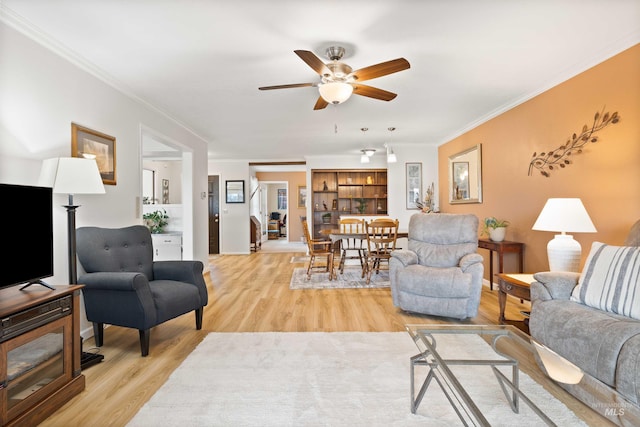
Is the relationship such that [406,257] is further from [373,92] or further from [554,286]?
[373,92]

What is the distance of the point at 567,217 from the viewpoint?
2570 mm

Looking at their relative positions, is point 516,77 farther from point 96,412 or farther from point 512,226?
point 96,412

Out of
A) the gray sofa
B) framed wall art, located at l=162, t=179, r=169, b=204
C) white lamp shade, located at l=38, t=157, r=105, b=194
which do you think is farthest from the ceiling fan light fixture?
framed wall art, located at l=162, t=179, r=169, b=204

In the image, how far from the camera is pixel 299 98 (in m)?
3.71

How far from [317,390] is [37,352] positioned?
59.5 inches

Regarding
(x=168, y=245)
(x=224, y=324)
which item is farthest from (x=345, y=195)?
(x=224, y=324)

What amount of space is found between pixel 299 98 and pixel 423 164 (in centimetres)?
367

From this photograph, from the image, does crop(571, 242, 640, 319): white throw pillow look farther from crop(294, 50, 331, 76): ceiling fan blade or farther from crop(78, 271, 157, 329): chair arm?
crop(78, 271, 157, 329): chair arm

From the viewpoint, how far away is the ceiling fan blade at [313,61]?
2.11 metres

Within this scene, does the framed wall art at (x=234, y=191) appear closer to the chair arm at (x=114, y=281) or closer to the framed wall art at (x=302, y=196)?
the framed wall art at (x=302, y=196)

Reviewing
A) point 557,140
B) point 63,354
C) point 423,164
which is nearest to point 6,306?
point 63,354

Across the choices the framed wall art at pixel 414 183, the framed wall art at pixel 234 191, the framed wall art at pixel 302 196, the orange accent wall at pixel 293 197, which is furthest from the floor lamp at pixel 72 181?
the framed wall art at pixel 302 196

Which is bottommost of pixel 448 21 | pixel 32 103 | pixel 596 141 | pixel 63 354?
pixel 63 354

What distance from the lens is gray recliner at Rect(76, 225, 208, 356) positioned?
230 centimetres
